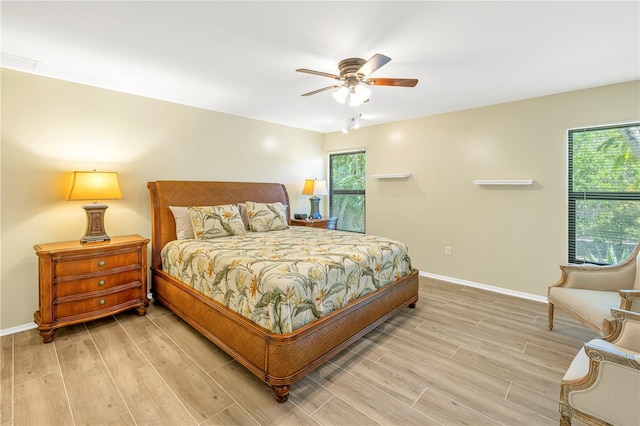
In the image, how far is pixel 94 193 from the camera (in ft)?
9.21

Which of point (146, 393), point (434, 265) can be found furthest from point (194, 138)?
point (434, 265)

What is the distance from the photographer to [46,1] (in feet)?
5.82

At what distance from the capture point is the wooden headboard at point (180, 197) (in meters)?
3.42

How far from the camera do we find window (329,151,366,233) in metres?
5.40

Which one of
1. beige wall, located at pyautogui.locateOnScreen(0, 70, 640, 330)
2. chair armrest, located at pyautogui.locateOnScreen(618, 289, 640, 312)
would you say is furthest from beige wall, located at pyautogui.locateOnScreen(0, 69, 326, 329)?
chair armrest, located at pyautogui.locateOnScreen(618, 289, 640, 312)

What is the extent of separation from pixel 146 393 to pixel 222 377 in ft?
1.57

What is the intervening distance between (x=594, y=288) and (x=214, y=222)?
3.83m

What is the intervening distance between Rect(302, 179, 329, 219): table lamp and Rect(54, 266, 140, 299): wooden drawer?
2.94 meters

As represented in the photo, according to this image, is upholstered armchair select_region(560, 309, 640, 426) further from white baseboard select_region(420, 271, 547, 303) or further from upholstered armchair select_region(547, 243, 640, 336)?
white baseboard select_region(420, 271, 547, 303)

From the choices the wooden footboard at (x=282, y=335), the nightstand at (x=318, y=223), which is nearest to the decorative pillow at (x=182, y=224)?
the wooden footboard at (x=282, y=335)

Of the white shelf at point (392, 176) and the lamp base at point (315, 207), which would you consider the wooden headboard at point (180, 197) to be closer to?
the lamp base at point (315, 207)

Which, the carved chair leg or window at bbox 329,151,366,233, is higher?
window at bbox 329,151,366,233

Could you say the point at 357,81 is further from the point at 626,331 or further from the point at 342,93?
the point at 626,331

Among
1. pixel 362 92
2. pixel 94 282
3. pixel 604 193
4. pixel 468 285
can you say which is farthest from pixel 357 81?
pixel 468 285
